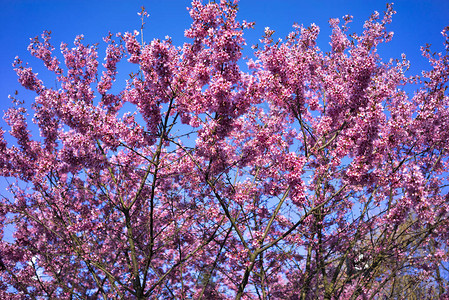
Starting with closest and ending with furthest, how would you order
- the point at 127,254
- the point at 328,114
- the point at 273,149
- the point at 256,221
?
the point at 273,149, the point at 328,114, the point at 256,221, the point at 127,254

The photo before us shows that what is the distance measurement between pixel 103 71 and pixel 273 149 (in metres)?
6.08

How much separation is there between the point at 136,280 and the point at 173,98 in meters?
4.36

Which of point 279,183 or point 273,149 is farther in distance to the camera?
point 279,183

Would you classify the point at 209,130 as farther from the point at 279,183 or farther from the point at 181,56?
the point at 279,183

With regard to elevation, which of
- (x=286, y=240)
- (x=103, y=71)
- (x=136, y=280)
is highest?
(x=103, y=71)

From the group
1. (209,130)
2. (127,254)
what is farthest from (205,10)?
(127,254)

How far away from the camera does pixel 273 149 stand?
5.92 m

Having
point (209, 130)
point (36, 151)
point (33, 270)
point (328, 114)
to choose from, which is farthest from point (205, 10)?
point (33, 270)

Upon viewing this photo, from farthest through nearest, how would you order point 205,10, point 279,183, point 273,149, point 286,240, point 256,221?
point 256,221 < point 286,240 < point 279,183 < point 205,10 < point 273,149

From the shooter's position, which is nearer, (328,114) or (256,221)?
(328,114)

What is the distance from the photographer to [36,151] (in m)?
8.96

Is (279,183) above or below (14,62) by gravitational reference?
below

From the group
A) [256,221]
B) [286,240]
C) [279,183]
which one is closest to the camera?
[279,183]

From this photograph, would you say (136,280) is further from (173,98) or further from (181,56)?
(181,56)
